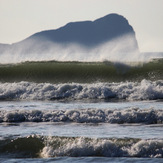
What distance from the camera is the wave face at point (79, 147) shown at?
13.3m

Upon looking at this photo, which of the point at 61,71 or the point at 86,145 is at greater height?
the point at 61,71

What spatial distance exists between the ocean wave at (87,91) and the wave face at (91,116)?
Result: 22.9ft

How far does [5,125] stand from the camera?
18.8m

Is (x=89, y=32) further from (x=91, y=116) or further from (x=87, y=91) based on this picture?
(x=91, y=116)

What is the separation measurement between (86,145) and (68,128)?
11.1 feet

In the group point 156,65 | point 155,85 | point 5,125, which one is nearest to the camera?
point 5,125

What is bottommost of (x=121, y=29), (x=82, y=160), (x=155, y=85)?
(x=82, y=160)

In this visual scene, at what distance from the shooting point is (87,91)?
28859mm

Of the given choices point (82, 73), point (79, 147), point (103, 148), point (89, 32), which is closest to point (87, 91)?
point (82, 73)

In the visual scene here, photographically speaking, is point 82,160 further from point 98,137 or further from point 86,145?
point 98,137

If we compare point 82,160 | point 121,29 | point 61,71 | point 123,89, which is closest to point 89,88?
point 123,89

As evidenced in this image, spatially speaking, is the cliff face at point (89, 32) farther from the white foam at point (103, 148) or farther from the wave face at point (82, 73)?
the white foam at point (103, 148)

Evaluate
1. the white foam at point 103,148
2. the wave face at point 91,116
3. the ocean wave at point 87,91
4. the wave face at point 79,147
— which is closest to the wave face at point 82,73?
the ocean wave at point 87,91

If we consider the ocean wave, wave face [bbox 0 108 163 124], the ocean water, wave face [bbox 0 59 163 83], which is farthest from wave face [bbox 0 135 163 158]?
wave face [bbox 0 59 163 83]
